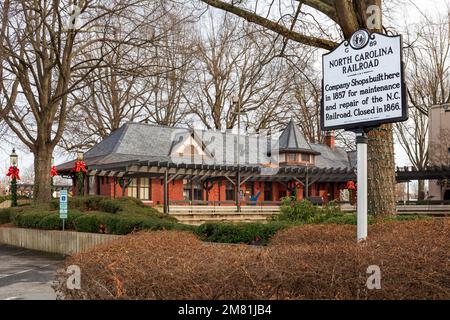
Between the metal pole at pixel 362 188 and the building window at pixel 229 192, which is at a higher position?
the metal pole at pixel 362 188

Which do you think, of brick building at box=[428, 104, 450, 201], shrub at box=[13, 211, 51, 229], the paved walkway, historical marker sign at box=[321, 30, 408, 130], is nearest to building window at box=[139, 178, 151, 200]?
shrub at box=[13, 211, 51, 229]

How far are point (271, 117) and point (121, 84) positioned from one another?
16.6 metres

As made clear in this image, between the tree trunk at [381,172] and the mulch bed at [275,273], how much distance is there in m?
5.37

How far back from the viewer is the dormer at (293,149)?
46478mm

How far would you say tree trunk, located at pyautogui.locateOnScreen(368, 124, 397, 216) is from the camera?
1046cm

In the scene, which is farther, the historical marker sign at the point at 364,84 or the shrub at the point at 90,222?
the shrub at the point at 90,222

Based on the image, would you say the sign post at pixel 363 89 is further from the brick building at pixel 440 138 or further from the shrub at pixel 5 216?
the brick building at pixel 440 138

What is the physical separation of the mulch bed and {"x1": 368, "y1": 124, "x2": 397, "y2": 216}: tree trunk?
5370 mm

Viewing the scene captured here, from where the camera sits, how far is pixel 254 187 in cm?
4547

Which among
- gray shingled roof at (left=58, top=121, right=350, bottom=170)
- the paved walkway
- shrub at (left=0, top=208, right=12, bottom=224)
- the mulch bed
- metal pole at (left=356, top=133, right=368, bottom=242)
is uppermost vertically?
gray shingled roof at (left=58, top=121, right=350, bottom=170)

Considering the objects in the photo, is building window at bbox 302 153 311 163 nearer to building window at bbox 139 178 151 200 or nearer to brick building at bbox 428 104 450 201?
brick building at bbox 428 104 450 201

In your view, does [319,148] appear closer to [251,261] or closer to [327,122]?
[327,122]

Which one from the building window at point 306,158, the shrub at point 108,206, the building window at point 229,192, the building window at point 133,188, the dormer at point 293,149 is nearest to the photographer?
the shrub at point 108,206

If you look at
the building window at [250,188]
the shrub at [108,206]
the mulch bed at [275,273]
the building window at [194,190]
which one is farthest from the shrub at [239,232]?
the building window at [250,188]
